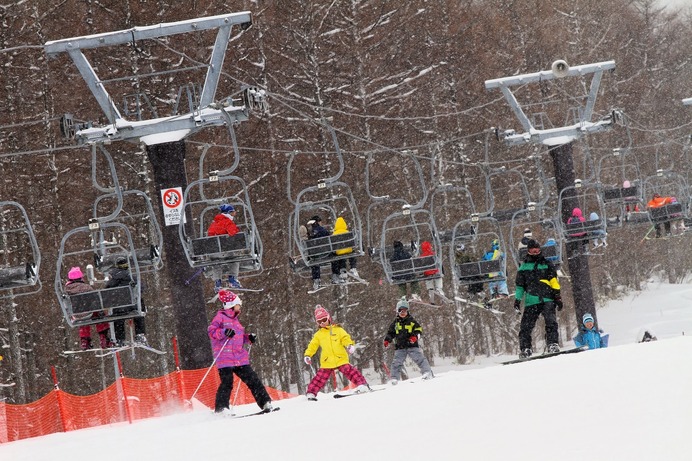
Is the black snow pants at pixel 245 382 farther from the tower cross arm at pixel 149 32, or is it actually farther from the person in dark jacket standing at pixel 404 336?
the tower cross arm at pixel 149 32

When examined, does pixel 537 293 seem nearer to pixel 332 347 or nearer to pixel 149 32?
pixel 332 347

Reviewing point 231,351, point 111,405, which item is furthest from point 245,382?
point 111,405

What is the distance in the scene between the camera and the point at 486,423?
9133 mm

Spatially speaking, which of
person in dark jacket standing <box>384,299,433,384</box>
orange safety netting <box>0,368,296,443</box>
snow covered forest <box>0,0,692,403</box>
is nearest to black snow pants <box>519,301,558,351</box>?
person in dark jacket standing <box>384,299,433,384</box>

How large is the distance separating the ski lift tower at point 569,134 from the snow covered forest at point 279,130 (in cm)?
80

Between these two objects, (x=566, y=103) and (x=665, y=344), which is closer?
(x=665, y=344)

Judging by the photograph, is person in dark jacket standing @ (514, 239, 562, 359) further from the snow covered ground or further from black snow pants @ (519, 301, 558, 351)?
the snow covered ground

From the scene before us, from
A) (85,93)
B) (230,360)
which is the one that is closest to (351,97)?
(85,93)

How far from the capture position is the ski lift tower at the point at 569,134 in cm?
2425

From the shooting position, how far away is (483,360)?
35344 mm

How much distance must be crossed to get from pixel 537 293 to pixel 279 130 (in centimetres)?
1523

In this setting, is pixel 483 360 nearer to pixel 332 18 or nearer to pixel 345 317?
pixel 345 317

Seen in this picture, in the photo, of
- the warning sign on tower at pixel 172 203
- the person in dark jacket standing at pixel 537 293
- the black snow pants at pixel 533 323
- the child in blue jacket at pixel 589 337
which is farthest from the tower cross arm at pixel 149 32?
the child in blue jacket at pixel 589 337

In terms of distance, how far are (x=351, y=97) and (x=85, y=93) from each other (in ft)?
23.3
